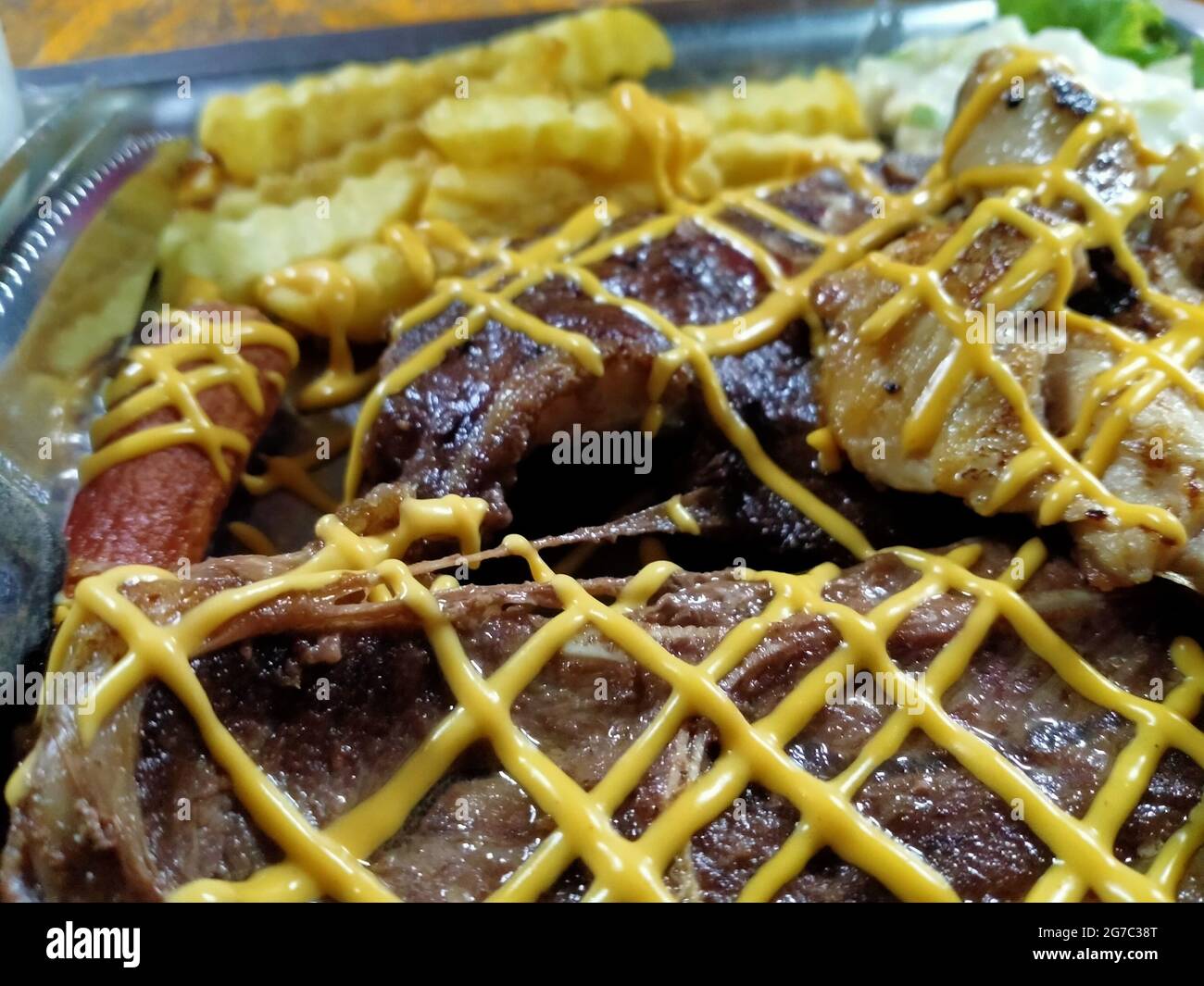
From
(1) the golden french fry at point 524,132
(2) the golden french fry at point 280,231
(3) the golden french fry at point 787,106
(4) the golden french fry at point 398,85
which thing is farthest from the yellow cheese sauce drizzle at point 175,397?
(3) the golden french fry at point 787,106

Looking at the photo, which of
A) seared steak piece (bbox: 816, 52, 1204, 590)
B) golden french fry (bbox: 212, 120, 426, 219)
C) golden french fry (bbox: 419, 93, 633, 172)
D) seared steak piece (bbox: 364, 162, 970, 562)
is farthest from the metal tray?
seared steak piece (bbox: 816, 52, 1204, 590)

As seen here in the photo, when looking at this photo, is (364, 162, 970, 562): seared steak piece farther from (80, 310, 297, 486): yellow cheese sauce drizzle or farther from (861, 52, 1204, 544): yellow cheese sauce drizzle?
(80, 310, 297, 486): yellow cheese sauce drizzle

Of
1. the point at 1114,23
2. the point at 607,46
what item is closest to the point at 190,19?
the point at 607,46

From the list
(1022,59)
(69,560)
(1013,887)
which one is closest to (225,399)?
(69,560)

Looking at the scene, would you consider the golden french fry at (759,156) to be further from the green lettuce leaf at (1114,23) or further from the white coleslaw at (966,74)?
the green lettuce leaf at (1114,23)

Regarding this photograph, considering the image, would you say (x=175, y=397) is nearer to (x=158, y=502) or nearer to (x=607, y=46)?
(x=158, y=502)

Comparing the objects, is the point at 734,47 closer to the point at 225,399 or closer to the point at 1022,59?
the point at 1022,59
